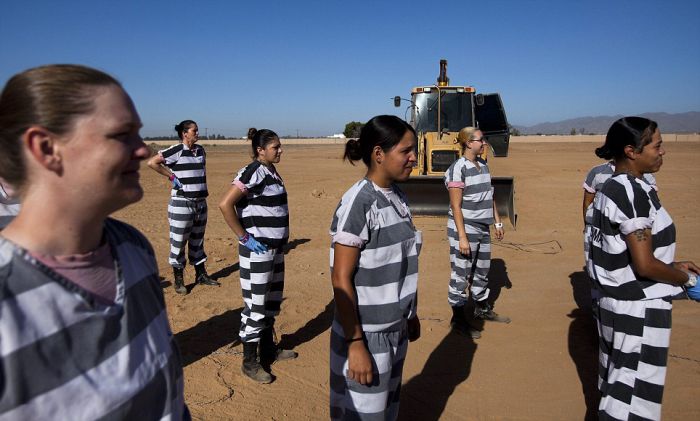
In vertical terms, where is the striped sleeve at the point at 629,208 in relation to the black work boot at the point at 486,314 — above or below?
above

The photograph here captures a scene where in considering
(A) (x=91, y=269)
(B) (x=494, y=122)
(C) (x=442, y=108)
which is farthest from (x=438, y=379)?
(B) (x=494, y=122)

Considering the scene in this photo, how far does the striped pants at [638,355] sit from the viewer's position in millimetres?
2330

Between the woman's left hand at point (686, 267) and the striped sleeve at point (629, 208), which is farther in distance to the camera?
the woman's left hand at point (686, 267)

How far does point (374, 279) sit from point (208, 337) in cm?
299

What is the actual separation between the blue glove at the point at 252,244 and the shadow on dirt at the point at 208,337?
4.13 ft

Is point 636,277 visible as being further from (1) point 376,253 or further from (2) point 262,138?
(2) point 262,138

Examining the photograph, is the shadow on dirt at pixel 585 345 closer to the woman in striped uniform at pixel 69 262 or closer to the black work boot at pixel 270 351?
the black work boot at pixel 270 351

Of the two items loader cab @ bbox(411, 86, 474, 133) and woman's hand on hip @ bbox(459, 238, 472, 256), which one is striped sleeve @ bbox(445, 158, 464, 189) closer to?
woman's hand on hip @ bbox(459, 238, 472, 256)

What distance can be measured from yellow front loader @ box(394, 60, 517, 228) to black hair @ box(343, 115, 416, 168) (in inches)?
290

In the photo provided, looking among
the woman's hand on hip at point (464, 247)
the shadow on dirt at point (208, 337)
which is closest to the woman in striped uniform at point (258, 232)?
the shadow on dirt at point (208, 337)

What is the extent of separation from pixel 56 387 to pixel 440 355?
11.9ft

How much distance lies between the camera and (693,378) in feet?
12.0

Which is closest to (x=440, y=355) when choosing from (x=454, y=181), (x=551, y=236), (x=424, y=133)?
(x=454, y=181)

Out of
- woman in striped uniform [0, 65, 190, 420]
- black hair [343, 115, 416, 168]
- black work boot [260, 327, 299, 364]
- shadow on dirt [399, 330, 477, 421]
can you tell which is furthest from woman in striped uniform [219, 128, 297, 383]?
woman in striped uniform [0, 65, 190, 420]
